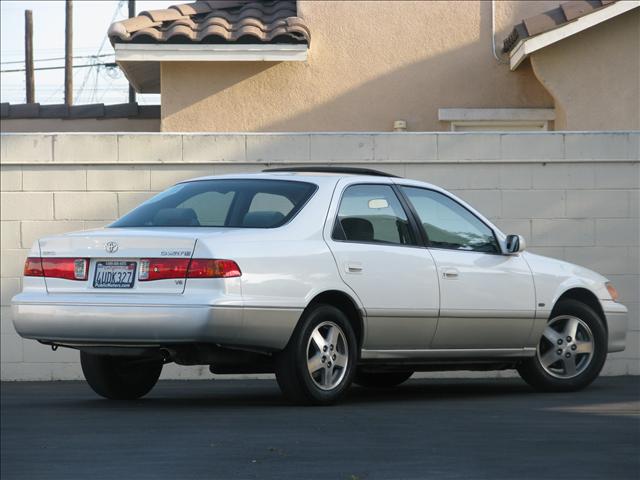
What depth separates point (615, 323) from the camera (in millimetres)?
11805

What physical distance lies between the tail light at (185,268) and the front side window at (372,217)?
111 centimetres

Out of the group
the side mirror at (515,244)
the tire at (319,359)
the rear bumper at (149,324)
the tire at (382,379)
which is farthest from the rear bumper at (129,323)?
the tire at (382,379)

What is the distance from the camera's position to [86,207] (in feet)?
43.8

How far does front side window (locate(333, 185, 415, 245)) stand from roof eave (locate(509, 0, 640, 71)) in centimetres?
718

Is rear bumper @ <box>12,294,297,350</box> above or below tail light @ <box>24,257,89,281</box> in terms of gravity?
below

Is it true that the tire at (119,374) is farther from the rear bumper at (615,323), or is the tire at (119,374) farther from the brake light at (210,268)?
the rear bumper at (615,323)

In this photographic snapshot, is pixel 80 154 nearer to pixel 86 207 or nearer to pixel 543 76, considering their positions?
pixel 86 207

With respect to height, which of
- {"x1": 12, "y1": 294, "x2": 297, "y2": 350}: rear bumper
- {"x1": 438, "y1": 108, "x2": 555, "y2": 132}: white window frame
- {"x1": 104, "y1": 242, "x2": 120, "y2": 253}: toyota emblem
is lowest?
{"x1": 12, "y1": 294, "x2": 297, "y2": 350}: rear bumper

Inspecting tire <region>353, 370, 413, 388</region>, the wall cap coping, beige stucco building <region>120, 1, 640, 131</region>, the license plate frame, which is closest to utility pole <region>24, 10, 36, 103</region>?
beige stucco building <region>120, 1, 640, 131</region>

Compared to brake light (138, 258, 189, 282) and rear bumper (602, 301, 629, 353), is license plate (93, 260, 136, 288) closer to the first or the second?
brake light (138, 258, 189, 282)

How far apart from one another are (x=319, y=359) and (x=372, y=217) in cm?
121

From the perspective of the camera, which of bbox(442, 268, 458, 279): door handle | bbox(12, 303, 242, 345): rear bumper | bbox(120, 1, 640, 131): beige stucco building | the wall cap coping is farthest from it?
bbox(120, 1, 640, 131): beige stucco building

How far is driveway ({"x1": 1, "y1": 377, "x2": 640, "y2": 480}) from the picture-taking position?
23.0 ft

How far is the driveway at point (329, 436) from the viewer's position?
7.02 m
